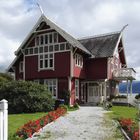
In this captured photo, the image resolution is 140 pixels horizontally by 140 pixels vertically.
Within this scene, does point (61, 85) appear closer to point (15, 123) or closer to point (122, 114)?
point (122, 114)

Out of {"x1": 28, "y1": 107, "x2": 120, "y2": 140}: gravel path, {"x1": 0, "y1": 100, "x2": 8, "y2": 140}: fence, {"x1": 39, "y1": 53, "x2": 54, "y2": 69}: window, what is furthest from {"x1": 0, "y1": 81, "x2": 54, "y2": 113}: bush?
{"x1": 0, "y1": 100, "x2": 8, "y2": 140}: fence

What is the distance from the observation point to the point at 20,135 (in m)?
11.8

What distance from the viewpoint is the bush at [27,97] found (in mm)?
24103

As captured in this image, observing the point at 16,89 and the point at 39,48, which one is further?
the point at 39,48

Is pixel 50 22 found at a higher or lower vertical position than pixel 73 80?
higher

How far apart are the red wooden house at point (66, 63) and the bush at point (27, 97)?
23.1ft

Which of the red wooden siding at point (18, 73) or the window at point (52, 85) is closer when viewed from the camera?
the window at point (52, 85)

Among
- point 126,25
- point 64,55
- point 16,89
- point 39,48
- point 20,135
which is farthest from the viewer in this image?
point 126,25

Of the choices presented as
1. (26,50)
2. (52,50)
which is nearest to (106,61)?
(52,50)

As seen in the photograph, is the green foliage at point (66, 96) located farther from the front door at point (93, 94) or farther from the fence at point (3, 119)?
the fence at point (3, 119)

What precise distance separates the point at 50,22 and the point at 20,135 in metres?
22.6

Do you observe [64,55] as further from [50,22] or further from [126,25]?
[126,25]

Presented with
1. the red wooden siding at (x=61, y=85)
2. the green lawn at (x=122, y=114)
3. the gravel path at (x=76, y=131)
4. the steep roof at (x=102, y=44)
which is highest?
the steep roof at (x=102, y=44)

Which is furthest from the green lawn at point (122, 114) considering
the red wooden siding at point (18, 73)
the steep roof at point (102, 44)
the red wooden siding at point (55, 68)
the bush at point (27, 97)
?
the red wooden siding at point (18, 73)
